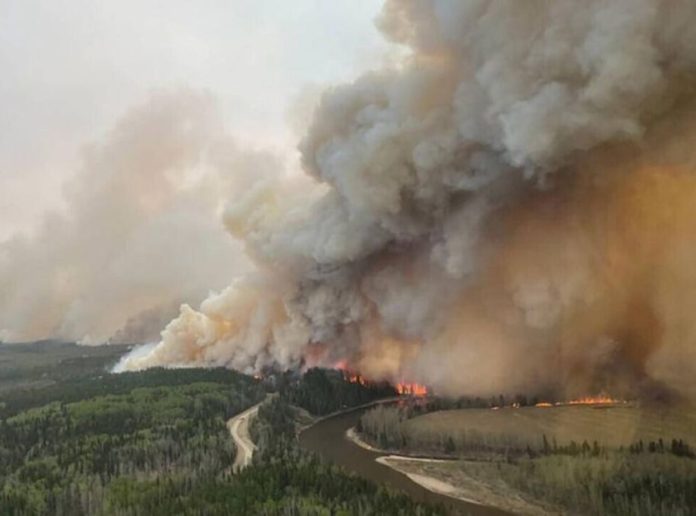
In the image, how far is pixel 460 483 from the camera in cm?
7062

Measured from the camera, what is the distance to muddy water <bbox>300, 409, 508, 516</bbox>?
64.0 meters

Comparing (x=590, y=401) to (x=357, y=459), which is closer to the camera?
(x=357, y=459)

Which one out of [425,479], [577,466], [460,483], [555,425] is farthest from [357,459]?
[577,466]

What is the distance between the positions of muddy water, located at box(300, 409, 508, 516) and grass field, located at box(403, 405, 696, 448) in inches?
331

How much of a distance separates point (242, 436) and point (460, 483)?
35.2 metres

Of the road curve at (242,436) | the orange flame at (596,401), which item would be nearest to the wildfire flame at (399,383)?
the road curve at (242,436)

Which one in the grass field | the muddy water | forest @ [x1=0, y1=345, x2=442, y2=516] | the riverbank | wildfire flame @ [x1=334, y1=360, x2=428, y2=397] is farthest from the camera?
wildfire flame @ [x1=334, y1=360, x2=428, y2=397]

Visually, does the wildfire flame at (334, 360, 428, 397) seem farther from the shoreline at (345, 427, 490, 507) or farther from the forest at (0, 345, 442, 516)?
the shoreline at (345, 427, 490, 507)

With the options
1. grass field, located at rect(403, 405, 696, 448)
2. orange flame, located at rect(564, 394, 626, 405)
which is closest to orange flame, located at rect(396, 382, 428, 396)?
grass field, located at rect(403, 405, 696, 448)

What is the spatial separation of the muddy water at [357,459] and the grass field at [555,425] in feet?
27.6

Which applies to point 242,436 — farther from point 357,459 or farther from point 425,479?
point 425,479

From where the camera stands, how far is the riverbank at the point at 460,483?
63594 millimetres

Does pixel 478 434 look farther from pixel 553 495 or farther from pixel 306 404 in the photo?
pixel 306 404

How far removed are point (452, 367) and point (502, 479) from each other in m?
35.2
